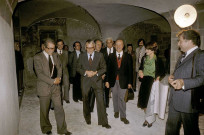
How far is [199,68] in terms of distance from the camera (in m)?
2.15

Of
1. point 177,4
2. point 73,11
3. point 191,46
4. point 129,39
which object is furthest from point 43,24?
point 191,46

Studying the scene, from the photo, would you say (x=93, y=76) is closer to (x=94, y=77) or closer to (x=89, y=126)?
(x=94, y=77)

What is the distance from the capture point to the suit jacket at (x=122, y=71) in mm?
3914

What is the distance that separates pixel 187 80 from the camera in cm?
213

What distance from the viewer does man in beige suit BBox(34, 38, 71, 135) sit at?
3201mm

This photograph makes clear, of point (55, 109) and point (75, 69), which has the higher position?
point (75, 69)

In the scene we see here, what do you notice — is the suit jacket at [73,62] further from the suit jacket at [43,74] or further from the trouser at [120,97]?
the suit jacket at [43,74]

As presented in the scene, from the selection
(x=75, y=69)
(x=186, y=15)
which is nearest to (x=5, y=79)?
(x=75, y=69)

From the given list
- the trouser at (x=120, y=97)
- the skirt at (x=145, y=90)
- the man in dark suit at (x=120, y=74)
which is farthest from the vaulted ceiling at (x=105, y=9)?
the trouser at (x=120, y=97)

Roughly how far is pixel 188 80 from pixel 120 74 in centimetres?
191

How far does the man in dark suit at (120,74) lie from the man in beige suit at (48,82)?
3.95 feet

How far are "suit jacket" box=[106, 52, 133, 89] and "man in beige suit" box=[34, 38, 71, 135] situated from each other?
47.4 inches

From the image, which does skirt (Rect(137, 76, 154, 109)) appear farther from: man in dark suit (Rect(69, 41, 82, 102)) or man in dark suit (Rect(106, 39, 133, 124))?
man in dark suit (Rect(69, 41, 82, 102))

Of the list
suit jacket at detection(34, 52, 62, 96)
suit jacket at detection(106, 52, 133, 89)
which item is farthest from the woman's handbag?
suit jacket at detection(34, 52, 62, 96)
